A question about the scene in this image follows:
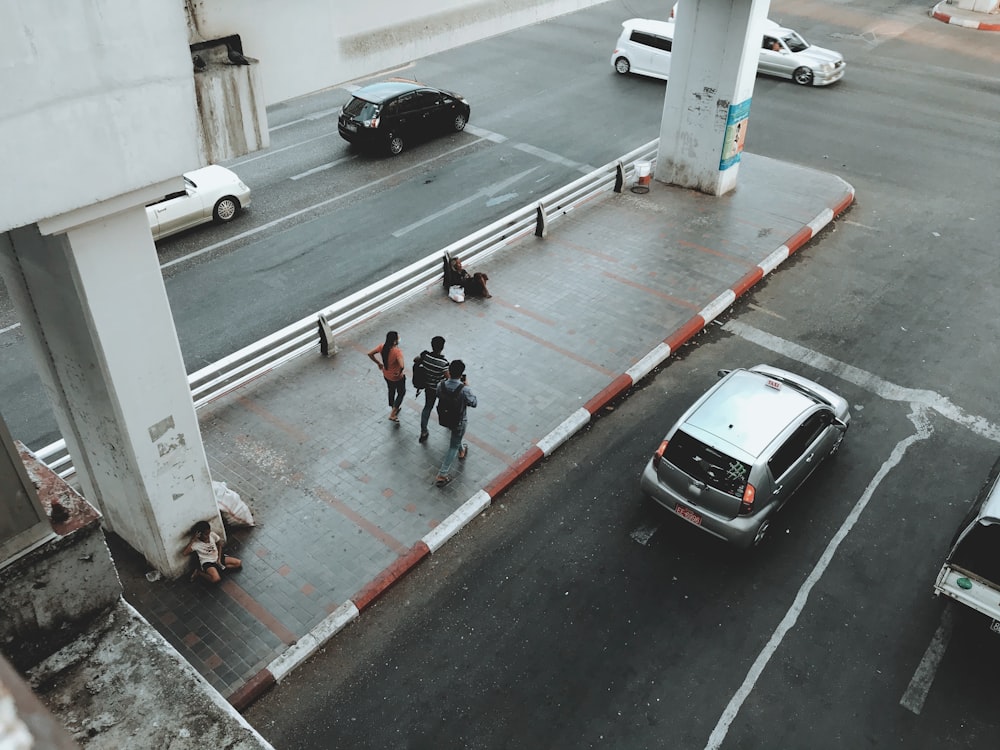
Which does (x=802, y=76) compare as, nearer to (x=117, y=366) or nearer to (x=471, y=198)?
(x=471, y=198)

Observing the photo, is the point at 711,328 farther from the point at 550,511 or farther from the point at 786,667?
the point at 786,667

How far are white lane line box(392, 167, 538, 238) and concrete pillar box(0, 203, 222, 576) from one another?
918cm

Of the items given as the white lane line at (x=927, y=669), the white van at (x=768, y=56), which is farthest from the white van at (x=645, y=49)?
the white lane line at (x=927, y=669)

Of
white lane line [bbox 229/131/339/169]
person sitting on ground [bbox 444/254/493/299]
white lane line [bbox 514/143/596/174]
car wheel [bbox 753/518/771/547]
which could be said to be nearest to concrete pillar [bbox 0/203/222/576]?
car wheel [bbox 753/518/771/547]

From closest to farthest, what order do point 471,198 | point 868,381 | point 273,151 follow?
point 868,381 < point 471,198 < point 273,151

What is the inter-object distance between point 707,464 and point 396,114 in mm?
13591

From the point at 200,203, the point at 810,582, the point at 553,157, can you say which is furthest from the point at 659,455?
the point at 553,157

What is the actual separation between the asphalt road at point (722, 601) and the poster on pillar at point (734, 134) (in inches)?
143

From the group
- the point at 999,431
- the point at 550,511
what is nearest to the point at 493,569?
the point at 550,511

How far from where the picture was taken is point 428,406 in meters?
10.9

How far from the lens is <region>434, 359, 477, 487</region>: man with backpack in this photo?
10.1m

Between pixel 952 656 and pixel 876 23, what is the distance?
2886 cm

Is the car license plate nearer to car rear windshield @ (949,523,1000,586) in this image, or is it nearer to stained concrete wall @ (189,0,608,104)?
car rear windshield @ (949,523,1000,586)

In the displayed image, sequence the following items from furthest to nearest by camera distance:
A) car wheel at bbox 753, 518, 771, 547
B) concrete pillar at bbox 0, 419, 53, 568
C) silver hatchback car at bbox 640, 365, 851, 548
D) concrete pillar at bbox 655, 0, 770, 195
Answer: concrete pillar at bbox 655, 0, 770, 195, car wheel at bbox 753, 518, 771, 547, silver hatchback car at bbox 640, 365, 851, 548, concrete pillar at bbox 0, 419, 53, 568
